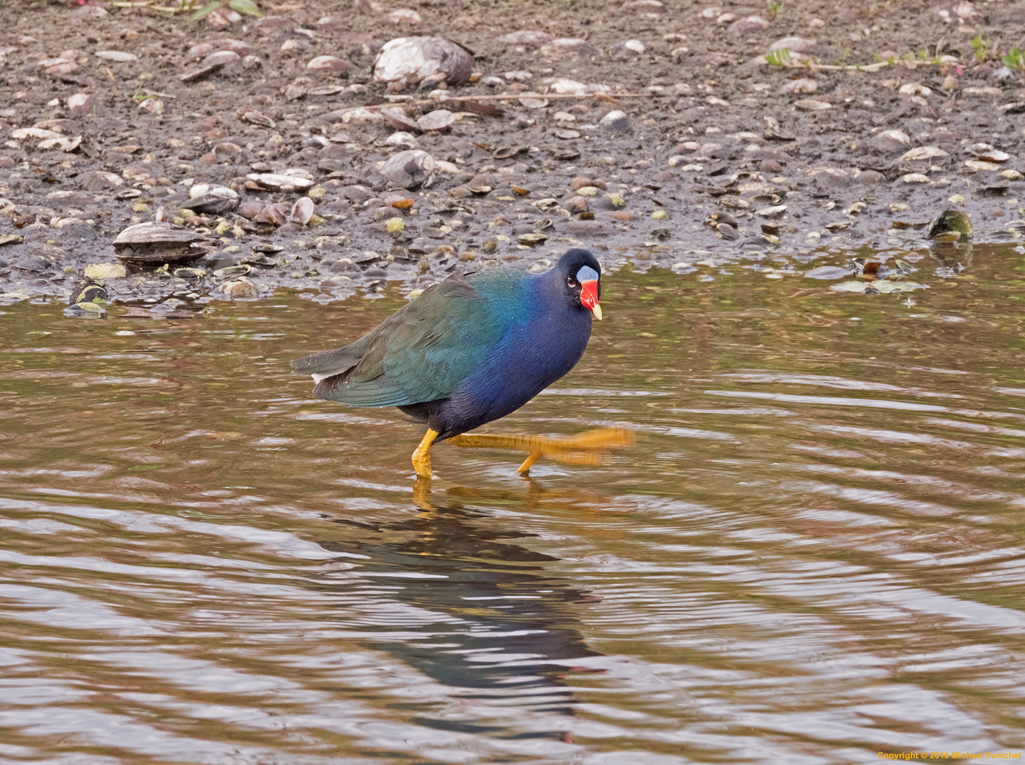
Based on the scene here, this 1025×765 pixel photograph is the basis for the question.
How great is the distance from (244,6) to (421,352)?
7260mm

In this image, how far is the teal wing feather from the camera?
18.0 ft

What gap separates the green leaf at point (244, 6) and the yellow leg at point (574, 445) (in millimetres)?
7319

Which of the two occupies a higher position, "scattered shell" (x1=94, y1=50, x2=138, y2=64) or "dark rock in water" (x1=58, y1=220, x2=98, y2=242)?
"scattered shell" (x1=94, y1=50, x2=138, y2=64)

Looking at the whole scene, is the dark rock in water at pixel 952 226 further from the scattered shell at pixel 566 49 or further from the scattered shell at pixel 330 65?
the scattered shell at pixel 330 65

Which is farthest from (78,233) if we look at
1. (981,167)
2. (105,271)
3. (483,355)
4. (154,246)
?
(981,167)

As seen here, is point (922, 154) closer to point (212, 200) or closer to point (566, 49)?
point (566, 49)

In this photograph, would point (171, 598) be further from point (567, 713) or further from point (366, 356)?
point (366, 356)

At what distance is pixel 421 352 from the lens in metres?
5.62

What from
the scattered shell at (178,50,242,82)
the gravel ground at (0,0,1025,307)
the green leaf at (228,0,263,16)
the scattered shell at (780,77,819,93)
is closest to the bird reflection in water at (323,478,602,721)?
the gravel ground at (0,0,1025,307)

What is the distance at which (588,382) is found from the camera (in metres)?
6.54

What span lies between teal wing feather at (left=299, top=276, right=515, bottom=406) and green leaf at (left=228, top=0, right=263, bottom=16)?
22.3 ft

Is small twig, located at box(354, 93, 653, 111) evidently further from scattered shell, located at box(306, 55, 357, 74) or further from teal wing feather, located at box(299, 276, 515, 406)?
teal wing feather, located at box(299, 276, 515, 406)

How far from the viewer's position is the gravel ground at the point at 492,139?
892 centimetres

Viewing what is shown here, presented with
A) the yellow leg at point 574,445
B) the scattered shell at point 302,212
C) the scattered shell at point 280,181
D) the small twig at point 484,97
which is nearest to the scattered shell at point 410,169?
the scattered shell at point 280,181
